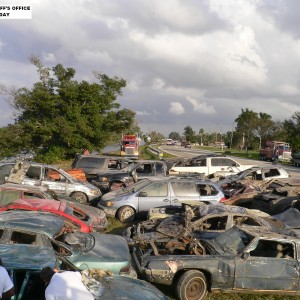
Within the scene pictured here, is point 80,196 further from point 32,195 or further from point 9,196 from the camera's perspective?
point 9,196

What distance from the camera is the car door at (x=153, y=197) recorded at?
477 inches

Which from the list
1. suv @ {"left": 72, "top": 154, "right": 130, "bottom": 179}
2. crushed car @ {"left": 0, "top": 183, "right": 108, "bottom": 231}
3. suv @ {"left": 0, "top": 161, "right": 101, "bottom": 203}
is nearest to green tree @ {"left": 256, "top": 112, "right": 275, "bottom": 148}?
suv @ {"left": 72, "top": 154, "right": 130, "bottom": 179}

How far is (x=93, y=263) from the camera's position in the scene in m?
6.36

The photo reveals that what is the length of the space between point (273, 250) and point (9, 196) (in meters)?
6.86

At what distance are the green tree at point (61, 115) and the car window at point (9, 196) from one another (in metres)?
26.0

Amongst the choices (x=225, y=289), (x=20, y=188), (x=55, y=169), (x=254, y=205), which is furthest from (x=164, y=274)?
(x=55, y=169)

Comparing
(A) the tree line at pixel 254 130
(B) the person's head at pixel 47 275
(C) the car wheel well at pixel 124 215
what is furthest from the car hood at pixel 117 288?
(A) the tree line at pixel 254 130

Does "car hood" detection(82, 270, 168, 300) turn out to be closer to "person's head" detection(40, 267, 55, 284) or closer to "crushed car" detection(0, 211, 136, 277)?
"crushed car" detection(0, 211, 136, 277)

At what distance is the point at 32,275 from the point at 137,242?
3.40 metres

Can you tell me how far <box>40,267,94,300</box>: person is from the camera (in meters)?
4.17

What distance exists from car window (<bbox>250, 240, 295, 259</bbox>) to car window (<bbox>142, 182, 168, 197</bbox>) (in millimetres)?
5223

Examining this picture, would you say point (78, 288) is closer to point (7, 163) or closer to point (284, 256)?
point (284, 256)

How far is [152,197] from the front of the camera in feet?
40.0

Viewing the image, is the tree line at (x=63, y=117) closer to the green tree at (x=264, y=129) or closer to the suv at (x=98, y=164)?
the suv at (x=98, y=164)
